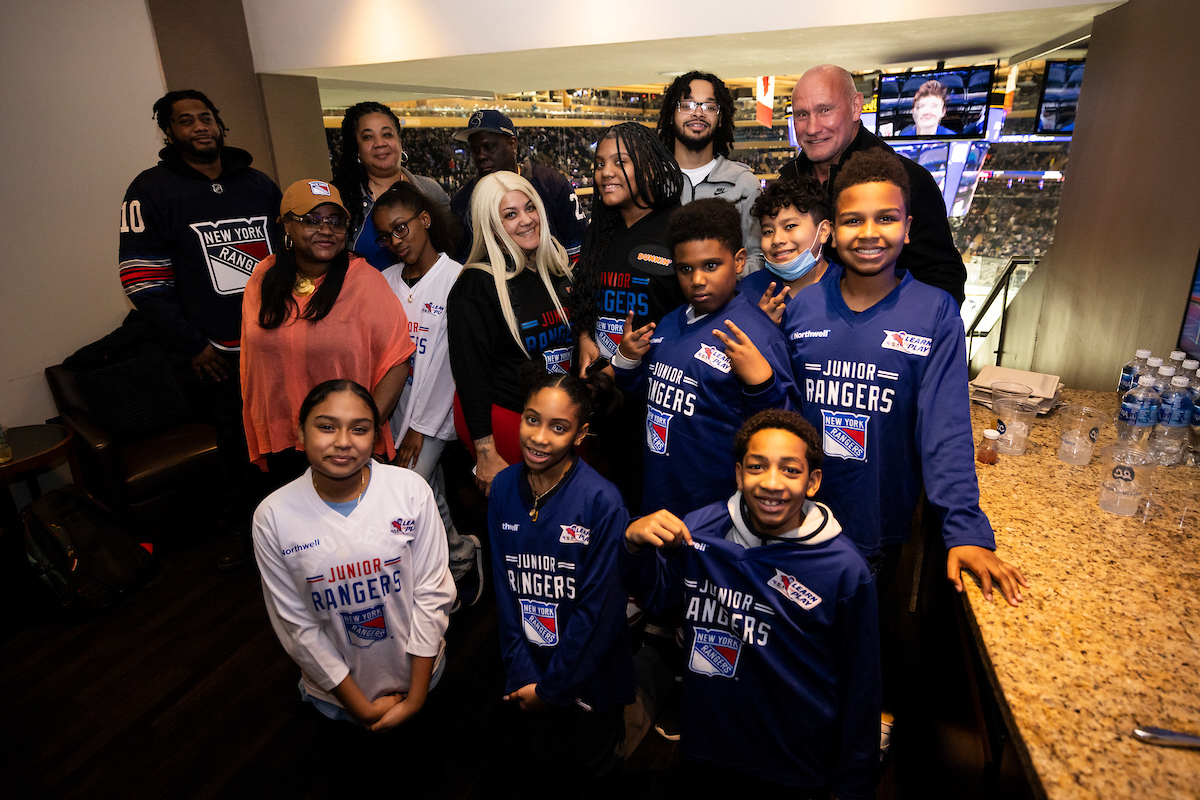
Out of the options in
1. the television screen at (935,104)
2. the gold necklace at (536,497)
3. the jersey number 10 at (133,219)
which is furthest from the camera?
the television screen at (935,104)

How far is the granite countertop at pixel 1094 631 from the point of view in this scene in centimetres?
106

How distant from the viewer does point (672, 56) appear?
148 inches

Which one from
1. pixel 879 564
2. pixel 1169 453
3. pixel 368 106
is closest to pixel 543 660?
pixel 879 564

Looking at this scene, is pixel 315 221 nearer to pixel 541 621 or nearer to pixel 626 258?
pixel 626 258

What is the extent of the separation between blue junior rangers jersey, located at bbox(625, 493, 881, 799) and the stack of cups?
110 centimetres

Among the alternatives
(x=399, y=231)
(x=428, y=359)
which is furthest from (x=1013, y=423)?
(x=399, y=231)

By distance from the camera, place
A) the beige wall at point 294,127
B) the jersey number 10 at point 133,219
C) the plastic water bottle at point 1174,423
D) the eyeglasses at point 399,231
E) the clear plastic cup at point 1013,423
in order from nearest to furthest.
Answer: the plastic water bottle at point 1174,423 < the clear plastic cup at point 1013,423 < the eyeglasses at point 399,231 < the jersey number 10 at point 133,219 < the beige wall at point 294,127

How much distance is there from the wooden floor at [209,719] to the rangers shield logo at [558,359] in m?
1.10

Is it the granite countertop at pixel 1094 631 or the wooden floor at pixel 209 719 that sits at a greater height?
the granite countertop at pixel 1094 631

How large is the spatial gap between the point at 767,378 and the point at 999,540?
0.74 meters

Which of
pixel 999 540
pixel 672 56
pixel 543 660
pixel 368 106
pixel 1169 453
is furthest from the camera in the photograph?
pixel 672 56

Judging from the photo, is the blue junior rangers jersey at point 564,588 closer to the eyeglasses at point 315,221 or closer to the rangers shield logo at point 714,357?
the rangers shield logo at point 714,357

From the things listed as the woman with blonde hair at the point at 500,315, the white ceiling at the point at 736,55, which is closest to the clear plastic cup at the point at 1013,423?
the woman with blonde hair at the point at 500,315

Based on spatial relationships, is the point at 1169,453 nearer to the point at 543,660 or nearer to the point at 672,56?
the point at 543,660
